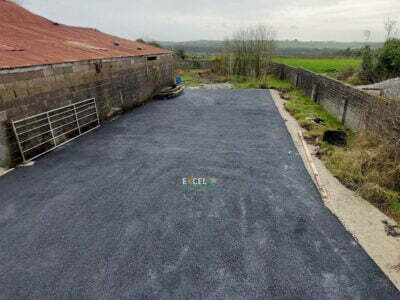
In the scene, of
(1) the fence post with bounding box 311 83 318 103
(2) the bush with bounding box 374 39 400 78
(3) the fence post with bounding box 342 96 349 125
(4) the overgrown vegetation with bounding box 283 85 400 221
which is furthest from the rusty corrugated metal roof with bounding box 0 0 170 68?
(2) the bush with bounding box 374 39 400 78

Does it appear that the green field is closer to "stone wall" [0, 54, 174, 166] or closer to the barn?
"stone wall" [0, 54, 174, 166]

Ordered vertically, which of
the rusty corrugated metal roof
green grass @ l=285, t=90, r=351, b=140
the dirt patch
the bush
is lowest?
the dirt patch

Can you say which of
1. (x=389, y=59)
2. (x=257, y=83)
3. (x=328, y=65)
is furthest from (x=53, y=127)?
(x=328, y=65)

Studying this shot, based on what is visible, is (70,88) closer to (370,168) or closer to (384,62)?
(370,168)

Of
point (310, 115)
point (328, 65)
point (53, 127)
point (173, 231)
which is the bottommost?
point (173, 231)

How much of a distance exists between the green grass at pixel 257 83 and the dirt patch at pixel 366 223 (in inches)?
695

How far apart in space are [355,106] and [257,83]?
15.6m

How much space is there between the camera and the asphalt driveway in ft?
13.1

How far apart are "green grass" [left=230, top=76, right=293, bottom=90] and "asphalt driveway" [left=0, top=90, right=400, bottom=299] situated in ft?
51.6

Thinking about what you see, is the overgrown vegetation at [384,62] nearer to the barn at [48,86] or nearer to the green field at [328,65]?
the green field at [328,65]

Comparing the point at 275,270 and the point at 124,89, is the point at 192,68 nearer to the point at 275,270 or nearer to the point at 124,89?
the point at 124,89

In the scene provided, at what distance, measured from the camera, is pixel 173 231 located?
5.20 m

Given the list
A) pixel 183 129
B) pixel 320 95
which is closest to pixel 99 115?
pixel 183 129

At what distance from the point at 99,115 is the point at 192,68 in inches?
1213
